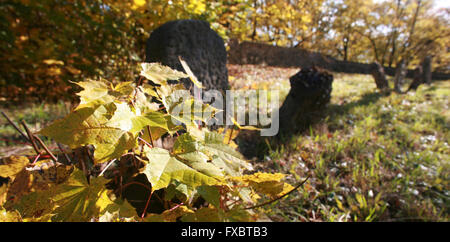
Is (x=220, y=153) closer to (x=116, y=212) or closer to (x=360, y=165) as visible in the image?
(x=116, y=212)

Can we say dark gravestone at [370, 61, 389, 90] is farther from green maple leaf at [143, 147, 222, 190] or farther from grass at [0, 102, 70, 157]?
grass at [0, 102, 70, 157]

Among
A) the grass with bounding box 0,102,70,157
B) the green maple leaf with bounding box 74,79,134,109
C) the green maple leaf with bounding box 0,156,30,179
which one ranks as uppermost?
the green maple leaf with bounding box 74,79,134,109

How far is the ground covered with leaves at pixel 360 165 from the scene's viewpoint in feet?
4.74

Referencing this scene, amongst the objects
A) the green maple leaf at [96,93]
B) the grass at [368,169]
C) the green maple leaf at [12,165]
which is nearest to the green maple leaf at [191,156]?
the green maple leaf at [96,93]

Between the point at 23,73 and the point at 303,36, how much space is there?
1488cm

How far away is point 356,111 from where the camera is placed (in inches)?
128

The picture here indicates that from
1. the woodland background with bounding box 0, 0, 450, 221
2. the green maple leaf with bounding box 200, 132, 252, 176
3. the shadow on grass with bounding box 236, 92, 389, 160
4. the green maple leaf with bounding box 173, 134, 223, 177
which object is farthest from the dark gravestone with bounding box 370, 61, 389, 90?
the green maple leaf with bounding box 173, 134, 223, 177

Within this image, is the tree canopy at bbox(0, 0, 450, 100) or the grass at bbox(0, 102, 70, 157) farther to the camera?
the tree canopy at bbox(0, 0, 450, 100)

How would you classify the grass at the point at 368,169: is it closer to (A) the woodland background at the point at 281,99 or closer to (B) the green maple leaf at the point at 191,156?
(A) the woodland background at the point at 281,99

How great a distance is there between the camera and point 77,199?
480mm

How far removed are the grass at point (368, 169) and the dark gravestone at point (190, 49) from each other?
995mm

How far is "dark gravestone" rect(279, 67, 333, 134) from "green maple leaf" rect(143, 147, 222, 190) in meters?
2.12

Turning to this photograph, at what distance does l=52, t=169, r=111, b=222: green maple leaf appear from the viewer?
0.46 m
